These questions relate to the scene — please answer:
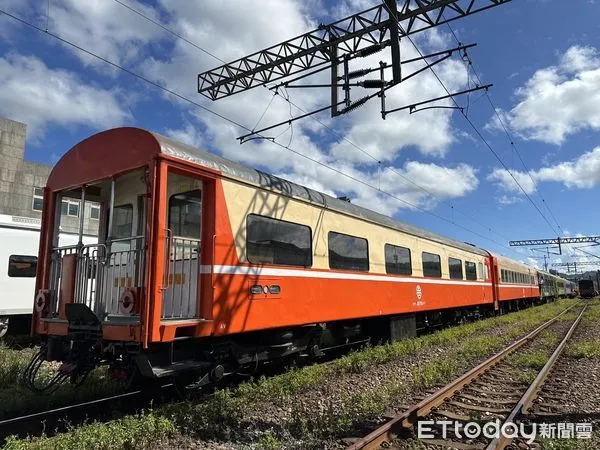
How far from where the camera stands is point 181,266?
6473mm

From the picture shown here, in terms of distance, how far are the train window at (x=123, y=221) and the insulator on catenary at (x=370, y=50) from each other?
6.26 m

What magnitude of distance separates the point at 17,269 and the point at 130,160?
775cm

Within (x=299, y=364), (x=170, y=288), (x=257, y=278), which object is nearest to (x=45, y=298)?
(x=170, y=288)

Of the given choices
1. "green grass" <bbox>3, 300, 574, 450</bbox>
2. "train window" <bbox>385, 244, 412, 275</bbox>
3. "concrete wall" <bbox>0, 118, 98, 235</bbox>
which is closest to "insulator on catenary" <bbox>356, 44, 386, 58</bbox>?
"train window" <bbox>385, 244, 412, 275</bbox>

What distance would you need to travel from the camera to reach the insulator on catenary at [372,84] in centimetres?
996

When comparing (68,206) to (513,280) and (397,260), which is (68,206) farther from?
(513,280)

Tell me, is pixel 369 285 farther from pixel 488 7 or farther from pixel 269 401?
pixel 488 7

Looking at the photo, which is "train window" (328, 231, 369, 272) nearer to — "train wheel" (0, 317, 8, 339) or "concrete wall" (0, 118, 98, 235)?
"train wheel" (0, 317, 8, 339)

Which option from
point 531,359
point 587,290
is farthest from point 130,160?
point 587,290

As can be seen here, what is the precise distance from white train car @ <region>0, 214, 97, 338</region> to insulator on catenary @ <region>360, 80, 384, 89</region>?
7.88 metres

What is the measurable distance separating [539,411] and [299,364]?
4.58 meters

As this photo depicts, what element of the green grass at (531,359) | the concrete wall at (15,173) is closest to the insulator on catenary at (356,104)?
the green grass at (531,359)

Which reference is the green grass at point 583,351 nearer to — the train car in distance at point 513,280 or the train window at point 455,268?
the train window at point 455,268

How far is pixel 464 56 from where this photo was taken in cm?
1022
